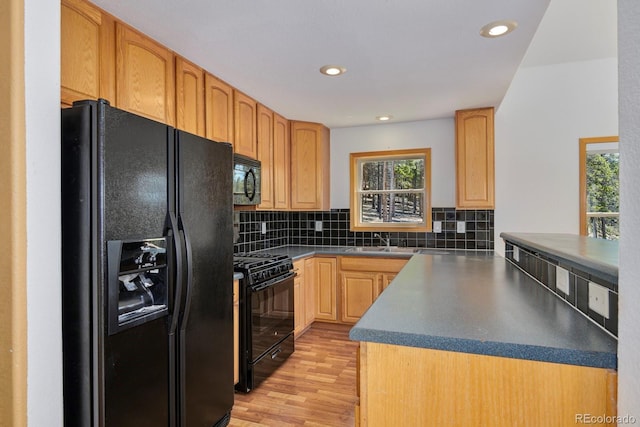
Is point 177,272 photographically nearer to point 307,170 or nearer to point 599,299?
point 599,299

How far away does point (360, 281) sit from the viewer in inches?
141

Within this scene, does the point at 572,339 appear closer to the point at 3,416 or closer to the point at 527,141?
the point at 3,416

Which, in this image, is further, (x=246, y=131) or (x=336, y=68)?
(x=246, y=131)

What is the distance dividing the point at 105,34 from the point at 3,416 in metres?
1.64

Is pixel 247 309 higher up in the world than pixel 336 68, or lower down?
lower down

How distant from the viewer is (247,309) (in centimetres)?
238

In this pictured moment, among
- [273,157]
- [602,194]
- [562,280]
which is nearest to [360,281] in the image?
[273,157]

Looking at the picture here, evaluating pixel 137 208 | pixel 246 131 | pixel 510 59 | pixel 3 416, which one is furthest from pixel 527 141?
pixel 3 416

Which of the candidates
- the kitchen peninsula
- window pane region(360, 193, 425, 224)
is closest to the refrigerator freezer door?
the kitchen peninsula

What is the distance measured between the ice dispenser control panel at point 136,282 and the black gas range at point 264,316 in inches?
34.1

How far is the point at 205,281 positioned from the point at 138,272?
439 mm

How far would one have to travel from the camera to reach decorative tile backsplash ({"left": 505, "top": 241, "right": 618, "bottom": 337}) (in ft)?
3.07

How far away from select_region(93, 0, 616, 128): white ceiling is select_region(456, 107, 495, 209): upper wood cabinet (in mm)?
257

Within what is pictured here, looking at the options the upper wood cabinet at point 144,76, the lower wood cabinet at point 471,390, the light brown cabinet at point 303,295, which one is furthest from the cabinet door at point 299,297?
the lower wood cabinet at point 471,390
